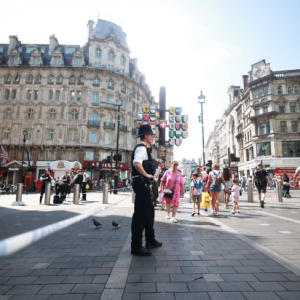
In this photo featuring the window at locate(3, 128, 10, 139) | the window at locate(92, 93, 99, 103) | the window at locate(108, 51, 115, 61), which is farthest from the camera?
the window at locate(108, 51, 115, 61)

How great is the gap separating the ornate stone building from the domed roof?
183 mm

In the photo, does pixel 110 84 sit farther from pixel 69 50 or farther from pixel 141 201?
pixel 141 201

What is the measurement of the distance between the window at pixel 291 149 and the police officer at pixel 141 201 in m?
38.1

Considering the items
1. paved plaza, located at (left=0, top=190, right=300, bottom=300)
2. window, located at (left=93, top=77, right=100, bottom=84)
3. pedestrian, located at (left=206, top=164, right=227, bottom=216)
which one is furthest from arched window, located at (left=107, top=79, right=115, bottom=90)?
paved plaza, located at (left=0, top=190, right=300, bottom=300)

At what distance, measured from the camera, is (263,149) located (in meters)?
38.0

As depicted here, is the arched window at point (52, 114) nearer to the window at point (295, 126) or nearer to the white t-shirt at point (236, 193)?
the white t-shirt at point (236, 193)

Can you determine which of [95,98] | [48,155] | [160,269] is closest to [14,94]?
[48,155]

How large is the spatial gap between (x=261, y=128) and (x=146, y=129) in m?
39.9

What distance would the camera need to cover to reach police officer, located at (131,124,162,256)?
358 cm

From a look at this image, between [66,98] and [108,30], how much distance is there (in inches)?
620

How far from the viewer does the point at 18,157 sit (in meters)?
35.4

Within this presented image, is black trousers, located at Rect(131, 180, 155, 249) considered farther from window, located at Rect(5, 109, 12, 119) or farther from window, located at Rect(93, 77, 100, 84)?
window, located at Rect(5, 109, 12, 119)

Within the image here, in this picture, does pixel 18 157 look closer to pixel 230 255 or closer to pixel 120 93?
pixel 120 93

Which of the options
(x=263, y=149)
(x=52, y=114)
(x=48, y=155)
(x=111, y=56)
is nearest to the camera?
(x=48, y=155)
